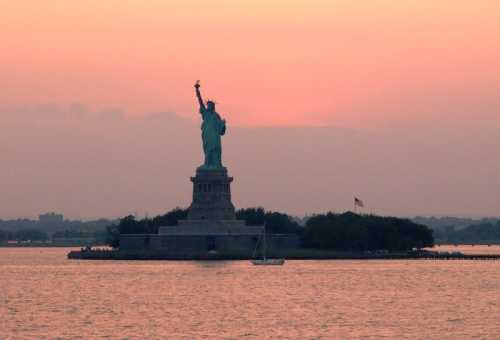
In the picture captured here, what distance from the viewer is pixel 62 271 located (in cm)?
11956

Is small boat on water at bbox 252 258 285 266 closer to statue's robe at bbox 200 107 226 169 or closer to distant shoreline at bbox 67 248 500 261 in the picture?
distant shoreline at bbox 67 248 500 261

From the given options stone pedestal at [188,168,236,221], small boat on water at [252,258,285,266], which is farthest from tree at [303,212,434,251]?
small boat on water at [252,258,285,266]

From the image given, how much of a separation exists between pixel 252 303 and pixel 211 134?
60.2 m

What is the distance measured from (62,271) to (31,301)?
1582 inches

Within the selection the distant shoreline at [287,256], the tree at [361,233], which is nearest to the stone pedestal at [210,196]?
the distant shoreline at [287,256]

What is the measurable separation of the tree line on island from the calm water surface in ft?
93.9

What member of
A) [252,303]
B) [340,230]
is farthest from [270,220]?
[252,303]

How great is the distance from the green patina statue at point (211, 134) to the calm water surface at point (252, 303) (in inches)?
774

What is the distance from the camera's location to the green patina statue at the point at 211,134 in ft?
445

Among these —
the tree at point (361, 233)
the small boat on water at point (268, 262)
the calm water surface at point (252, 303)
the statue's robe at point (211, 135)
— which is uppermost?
the statue's robe at point (211, 135)

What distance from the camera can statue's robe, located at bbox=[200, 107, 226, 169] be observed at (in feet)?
445

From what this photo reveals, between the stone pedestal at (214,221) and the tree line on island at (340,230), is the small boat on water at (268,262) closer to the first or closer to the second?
the stone pedestal at (214,221)

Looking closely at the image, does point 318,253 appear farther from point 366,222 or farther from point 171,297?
point 171,297

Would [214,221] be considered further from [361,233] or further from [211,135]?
[361,233]
